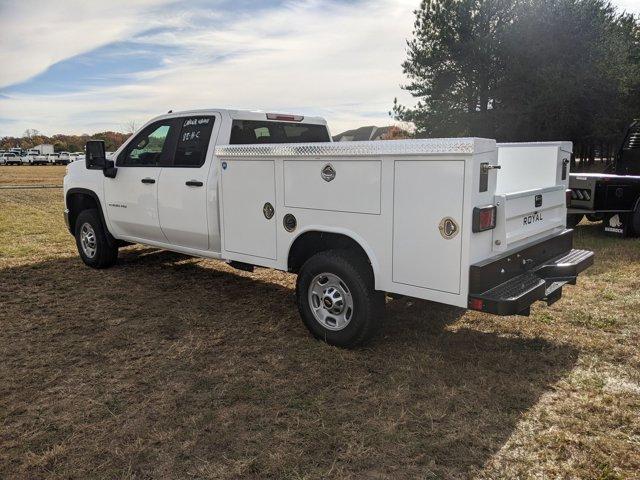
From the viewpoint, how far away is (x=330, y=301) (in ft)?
14.6

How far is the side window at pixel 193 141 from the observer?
18.4ft

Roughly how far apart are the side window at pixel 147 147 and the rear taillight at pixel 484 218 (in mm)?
3864

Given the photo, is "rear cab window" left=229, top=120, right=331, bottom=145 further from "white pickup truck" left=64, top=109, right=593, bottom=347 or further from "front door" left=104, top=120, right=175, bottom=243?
"front door" left=104, top=120, right=175, bottom=243

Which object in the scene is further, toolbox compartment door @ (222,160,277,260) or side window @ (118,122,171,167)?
side window @ (118,122,171,167)

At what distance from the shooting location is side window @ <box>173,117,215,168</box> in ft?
18.4

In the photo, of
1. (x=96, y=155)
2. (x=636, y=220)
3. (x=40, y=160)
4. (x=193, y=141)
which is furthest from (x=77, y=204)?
(x=40, y=160)

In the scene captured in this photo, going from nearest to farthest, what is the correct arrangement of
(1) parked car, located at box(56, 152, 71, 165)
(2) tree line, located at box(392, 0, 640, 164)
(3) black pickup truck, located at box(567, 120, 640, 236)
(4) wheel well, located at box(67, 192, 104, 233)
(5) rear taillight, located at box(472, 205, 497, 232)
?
(5) rear taillight, located at box(472, 205, 497, 232), (4) wheel well, located at box(67, 192, 104, 233), (3) black pickup truck, located at box(567, 120, 640, 236), (2) tree line, located at box(392, 0, 640, 164), (1) parked car, located at box(56, 152, 71, 165)

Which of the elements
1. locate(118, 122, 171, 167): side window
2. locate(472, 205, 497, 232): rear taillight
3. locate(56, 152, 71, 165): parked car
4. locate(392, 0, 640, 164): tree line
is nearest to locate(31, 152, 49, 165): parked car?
locate(56, 152, 71, 165): parked car

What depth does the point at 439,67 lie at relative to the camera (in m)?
26.4

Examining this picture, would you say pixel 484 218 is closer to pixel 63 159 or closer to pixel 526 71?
pixel 526 71

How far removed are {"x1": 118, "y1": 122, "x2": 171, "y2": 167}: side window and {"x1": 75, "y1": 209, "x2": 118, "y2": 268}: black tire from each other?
3.37ft

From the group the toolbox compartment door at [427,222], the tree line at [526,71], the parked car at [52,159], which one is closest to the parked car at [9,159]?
the parked car at [52,159]

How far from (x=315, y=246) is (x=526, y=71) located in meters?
22.7

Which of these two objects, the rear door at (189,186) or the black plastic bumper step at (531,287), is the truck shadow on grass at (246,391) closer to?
the black plastic bumper step at (531,287)
